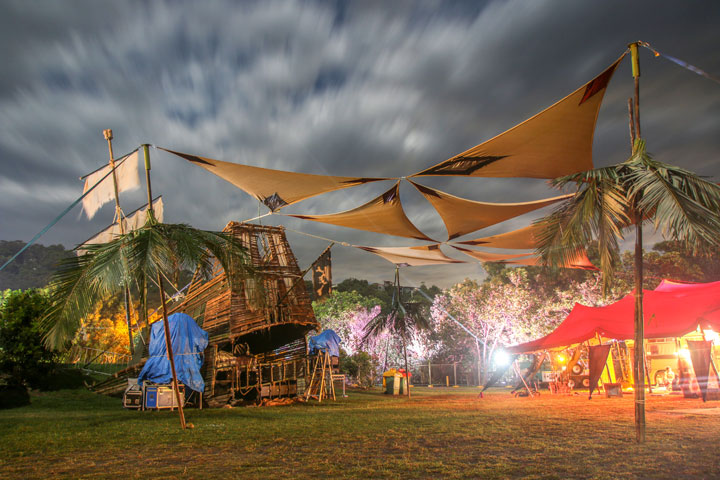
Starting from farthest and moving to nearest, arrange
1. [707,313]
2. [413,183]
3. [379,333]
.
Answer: [379,333], [707,313], [413,183]

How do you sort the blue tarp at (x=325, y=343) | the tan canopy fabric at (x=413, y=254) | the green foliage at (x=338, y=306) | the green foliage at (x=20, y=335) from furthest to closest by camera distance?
the green foliage at (x=338, y=306) → the blue tarp at (x=325, y=343) → the tan canopy fabric at (x=413, y=254) → the green foliage at (x=20, y=335)

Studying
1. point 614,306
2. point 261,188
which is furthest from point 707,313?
point 261,188

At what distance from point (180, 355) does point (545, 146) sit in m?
9.54

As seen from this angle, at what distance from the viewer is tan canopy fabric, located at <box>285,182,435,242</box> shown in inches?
412

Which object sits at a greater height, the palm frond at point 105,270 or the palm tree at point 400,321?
the palm frond at point 105,270

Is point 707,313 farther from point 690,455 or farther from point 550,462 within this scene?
point 550,462

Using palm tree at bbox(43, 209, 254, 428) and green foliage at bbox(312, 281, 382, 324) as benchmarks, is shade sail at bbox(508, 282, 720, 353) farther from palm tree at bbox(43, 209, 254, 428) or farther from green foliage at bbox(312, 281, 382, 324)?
green foliage at bbox(312, 281, 382, 324)

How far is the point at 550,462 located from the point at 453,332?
98.4 ft

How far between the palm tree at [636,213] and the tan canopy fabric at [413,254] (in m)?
8.09

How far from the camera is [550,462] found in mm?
4621

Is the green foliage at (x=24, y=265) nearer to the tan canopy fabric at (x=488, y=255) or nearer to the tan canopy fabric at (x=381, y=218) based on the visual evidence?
the tan canopy fabric at (x=381, y=218)

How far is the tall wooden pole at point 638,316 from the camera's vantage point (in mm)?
5609

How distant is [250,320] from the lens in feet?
42.1

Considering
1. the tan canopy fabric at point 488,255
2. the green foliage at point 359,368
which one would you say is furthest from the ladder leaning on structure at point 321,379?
the tan canopy fabric at point 488,255
